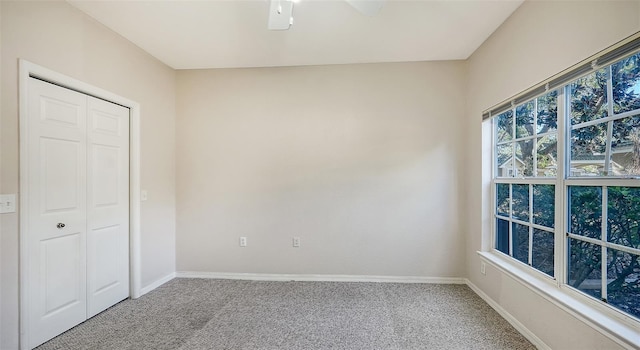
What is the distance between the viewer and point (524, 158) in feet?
6.95

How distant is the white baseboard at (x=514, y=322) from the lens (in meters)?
1.78

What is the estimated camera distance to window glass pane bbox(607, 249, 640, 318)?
130cm

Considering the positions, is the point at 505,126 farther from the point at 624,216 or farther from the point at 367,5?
the point at 367,5

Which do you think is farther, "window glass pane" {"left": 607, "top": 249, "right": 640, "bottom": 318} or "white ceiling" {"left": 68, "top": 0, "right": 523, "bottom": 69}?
"white ceiling" {"left": 68, "top": 0, "right": 523, "bottom": 69}

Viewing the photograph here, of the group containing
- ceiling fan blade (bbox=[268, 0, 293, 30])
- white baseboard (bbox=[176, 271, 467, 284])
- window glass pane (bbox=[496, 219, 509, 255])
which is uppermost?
ceiling fan blade (bbox=[268, 0, 293, 30])

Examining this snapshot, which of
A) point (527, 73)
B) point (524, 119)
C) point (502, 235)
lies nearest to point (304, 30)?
point (527, 73)

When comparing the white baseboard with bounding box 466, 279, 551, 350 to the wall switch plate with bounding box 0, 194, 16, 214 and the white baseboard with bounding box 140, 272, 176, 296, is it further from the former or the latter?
the wall switch plate with bounding box 0, 194, 16, 214

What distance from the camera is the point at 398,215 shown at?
294 centimetres

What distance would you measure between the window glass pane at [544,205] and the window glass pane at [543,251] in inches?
3.4

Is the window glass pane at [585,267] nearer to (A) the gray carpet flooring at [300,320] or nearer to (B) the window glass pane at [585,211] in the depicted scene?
(B) the window glass pane at [585,211]

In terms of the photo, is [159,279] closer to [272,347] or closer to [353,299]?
[272,347]

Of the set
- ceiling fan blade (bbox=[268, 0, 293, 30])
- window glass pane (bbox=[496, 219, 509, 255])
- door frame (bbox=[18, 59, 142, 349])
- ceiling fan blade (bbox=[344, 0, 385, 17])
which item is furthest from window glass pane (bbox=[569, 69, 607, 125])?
door frame (bbox=[18, 59, 142, 349])

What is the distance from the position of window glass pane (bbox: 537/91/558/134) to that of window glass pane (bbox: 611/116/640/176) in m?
0.42

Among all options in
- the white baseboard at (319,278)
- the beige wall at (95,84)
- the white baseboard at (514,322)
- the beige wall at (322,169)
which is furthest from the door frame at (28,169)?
the white baseboard at (514,322)
